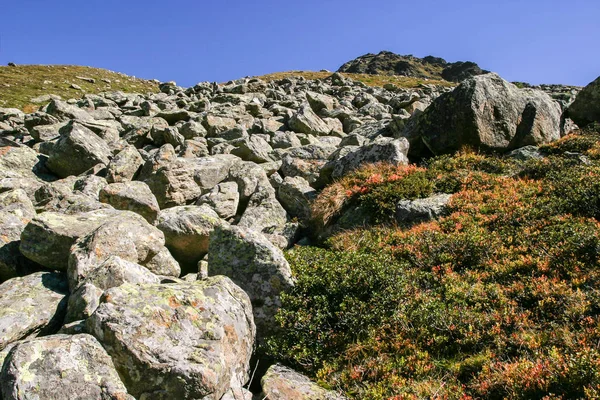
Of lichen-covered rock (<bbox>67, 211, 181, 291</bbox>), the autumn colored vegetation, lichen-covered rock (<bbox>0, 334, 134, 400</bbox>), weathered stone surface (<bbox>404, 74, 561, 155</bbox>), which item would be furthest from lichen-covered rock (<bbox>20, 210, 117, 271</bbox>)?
weathered stone surface (<bbox>404, 74, 561, 155</bbox>)

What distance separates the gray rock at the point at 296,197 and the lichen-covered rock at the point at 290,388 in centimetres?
920

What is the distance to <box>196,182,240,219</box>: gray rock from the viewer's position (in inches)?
598

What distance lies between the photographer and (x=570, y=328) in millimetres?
7531

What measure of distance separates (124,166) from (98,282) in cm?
1115

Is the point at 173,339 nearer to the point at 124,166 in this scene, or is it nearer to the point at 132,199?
the point at 132,199

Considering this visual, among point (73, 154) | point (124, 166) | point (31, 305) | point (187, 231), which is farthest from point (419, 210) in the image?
point (73, 154)

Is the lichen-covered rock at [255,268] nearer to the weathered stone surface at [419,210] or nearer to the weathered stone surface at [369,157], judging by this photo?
the weathered stone surface at [419,210]

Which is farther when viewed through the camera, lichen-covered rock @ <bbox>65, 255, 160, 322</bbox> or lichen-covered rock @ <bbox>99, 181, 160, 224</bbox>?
lichen-covered rock @ <bbox>99, 181, 160, 224</bbox>

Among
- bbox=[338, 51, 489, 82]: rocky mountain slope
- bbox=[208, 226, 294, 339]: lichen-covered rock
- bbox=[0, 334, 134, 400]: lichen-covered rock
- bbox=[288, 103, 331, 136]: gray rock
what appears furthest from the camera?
Result: bbox=[338, 51, 489, 82]: rocky mountain slope

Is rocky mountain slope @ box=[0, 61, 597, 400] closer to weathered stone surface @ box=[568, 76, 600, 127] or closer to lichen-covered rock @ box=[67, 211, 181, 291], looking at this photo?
lichen-covered rock @ box=[67, 211, 181, 291]

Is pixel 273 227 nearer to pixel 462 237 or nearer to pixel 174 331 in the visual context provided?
pixel 462 237

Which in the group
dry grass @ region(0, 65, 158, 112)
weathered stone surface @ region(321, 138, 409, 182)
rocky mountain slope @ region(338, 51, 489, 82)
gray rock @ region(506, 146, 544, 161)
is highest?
rocky mountain slope @ region(338, 51, 489, 82)

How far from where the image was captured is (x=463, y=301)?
905cm

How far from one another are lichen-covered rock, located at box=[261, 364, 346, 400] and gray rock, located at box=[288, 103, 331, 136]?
2278cm
